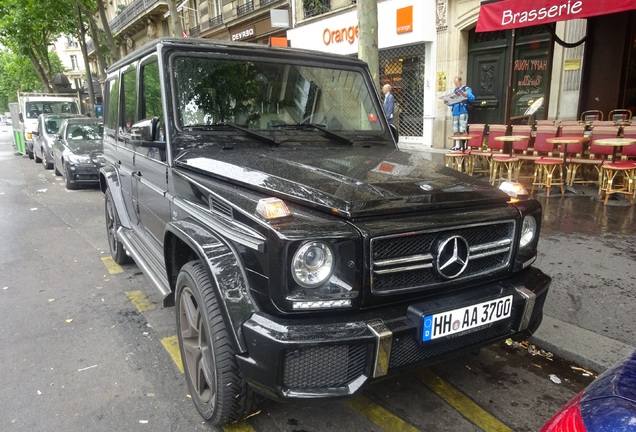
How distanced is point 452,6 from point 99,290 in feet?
38.5

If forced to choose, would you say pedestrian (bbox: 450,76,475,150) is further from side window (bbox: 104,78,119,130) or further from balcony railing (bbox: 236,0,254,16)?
balcony railing (bbox: 236,0,254,16)

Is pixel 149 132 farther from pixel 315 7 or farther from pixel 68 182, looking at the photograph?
pixel 315 7

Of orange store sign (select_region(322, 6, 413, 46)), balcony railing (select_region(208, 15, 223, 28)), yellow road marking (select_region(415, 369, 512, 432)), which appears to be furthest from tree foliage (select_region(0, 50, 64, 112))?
yellow road marking (select_region(415, 369, 512, 432))

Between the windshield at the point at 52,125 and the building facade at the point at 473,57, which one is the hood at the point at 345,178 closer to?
the building facade at the point at 473,57

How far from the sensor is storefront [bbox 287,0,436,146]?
13234 mm

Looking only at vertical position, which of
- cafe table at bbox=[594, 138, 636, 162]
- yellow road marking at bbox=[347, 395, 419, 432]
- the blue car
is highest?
cafe table at bbox=[594, 138, 636, 162]

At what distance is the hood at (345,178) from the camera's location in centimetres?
220

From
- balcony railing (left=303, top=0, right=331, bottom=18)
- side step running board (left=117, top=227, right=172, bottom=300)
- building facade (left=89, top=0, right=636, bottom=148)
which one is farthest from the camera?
balcony railing (left=303, top=0, right=331, bottom=18)

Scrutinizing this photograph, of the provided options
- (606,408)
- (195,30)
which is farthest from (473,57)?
(195,30)

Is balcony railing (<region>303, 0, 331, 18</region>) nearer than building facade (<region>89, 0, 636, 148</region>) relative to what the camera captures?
No

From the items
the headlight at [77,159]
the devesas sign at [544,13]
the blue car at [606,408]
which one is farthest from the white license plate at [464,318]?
the headlight at [77,159]

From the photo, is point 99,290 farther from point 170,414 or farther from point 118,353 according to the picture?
point 170,414

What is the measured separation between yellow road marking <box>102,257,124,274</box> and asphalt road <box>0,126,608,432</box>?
28 centimetres

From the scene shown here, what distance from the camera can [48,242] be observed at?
20.9ft
